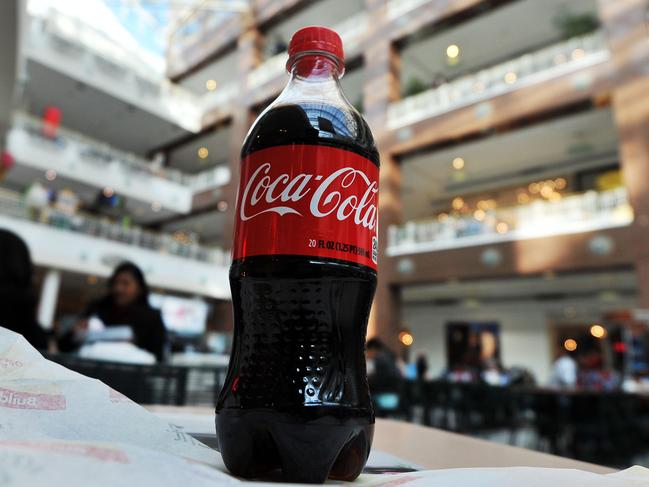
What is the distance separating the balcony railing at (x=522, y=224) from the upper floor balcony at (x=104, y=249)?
6.02m

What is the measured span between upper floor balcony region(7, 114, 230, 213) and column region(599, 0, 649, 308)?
1058 cm

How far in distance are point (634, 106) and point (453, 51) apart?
533 centimetres

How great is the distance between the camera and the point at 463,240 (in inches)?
435

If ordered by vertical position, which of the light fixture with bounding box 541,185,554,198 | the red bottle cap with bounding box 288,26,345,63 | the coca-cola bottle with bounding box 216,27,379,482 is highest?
the light fixture with bounding box 541,185,554,198

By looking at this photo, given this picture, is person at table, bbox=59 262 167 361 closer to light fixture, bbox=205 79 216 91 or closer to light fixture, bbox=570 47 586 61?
light fixture, bbox=570 47 586 61

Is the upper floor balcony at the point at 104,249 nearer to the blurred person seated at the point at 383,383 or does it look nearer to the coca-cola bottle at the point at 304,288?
the blurred person seated at the point at 383,383

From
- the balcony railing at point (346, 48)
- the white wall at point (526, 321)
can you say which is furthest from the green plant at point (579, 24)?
the white wall at point (526, 321)

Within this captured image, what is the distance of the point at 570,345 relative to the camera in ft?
47.6

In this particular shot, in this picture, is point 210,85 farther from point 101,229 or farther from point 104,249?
point 104,249

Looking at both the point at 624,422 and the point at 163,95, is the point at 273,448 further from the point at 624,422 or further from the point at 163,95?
the point at 163,95

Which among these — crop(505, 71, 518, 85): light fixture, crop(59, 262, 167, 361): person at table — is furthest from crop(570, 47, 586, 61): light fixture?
crop(59, 262, 167, 361): person at table

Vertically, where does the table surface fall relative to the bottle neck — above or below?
below

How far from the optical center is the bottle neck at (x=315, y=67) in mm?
672

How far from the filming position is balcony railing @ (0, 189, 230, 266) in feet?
37.2
